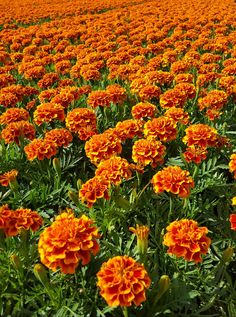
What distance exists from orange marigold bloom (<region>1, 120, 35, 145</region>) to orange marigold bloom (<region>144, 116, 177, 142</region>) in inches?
44.5

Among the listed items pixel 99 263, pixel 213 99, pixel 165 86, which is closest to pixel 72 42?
pixel 165 86

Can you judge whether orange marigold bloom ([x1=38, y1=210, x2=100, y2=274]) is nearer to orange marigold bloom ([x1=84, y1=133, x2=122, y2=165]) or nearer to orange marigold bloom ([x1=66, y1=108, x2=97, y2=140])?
orange marigold bloom ([x1=84, y1=133, x2=122, y2=165])

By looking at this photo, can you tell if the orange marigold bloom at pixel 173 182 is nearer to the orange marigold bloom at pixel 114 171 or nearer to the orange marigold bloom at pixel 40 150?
the orange marigold bloom at pixel 114 171

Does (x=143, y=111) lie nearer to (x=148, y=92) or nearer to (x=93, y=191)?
(x=148, y=92)

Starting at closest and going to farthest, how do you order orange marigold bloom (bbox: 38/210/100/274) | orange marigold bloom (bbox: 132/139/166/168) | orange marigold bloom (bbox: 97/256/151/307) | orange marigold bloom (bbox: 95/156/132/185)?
orange marigold bloom (bbox: 97/256/151/307) → orange marigold bloom (bbox: 38/210/100/274) → orange marigold bloom (bbox: 95/156/132/185) → orange marigold bloom (bbox: 132/139/166/168)

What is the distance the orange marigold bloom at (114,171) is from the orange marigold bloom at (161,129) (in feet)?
2.02

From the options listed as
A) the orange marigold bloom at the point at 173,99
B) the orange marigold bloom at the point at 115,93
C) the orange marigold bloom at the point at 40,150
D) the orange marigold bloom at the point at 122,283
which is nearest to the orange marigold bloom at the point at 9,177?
the orange marigold bloom at the point at 40,150

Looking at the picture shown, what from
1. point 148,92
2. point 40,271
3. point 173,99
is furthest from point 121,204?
point 148,92

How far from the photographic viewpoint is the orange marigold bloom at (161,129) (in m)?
3.03

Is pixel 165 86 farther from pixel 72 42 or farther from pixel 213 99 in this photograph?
pixel 72 42

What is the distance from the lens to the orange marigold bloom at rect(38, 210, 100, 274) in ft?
5.50

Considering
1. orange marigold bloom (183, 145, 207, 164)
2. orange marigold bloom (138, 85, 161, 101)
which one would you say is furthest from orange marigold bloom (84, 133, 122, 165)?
orange marigold bloom (138, 85, 161, 101)

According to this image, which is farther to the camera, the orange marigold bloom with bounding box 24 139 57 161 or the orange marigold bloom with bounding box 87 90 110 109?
the orange marigold bloom with bounding box 87 90 110 109

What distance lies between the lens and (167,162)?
3297 millimetres
